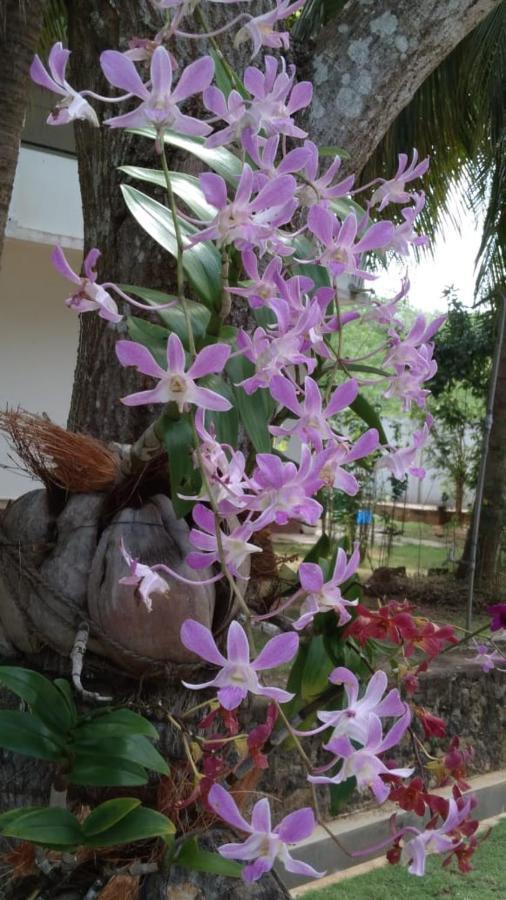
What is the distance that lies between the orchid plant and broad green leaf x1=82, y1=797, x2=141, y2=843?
61mm

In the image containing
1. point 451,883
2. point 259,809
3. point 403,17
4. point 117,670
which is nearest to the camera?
point 259,809

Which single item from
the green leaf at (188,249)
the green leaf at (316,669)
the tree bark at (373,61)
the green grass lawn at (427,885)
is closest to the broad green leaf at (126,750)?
the green leaf at (316,669)

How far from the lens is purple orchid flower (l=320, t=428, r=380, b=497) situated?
24.4 inches

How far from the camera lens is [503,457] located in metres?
5.14

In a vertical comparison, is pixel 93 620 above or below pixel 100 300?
below

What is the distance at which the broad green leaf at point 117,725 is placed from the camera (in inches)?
29.0

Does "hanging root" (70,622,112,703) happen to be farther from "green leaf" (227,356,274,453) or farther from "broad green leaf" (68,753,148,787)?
"green leaf" (227,356,274,453)

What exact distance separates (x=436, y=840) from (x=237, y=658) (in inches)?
11.9

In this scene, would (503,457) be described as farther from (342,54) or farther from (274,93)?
(274,93)

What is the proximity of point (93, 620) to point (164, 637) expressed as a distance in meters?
0.07

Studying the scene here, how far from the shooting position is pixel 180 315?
692 mm

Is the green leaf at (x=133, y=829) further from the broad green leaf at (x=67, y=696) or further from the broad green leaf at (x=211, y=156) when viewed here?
the broad green leaf at (x=211, y=156)

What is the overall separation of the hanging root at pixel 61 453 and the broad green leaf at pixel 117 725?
0.23 meters

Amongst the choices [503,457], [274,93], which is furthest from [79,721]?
[503,457]
